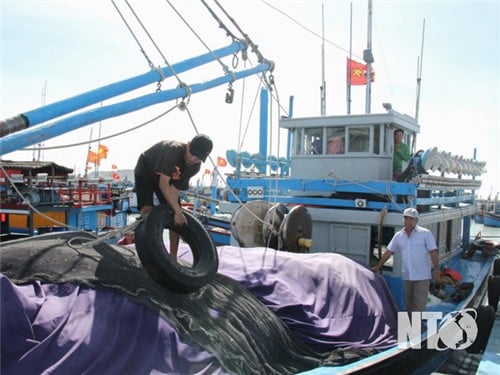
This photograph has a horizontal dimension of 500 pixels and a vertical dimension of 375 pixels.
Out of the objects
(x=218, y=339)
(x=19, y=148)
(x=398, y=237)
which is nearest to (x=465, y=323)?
(x=398, y=237)

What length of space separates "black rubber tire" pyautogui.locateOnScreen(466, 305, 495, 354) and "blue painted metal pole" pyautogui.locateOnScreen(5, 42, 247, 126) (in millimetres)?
5450

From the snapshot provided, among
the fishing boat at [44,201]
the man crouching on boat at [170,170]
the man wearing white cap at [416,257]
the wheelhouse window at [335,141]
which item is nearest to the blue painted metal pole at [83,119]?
the man crouching on boat at [170,170]

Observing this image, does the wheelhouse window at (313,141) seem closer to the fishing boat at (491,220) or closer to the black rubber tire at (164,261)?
the black rubber tire at (164,261)

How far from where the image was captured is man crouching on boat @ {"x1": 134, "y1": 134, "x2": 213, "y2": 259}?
4516 mm

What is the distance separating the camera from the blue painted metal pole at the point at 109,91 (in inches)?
178

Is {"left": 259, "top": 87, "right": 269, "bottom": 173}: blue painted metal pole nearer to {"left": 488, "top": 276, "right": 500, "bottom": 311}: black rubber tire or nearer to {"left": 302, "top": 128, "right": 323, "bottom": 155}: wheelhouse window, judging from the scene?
{"left": 302, "top": 128, "right": 323, "bottom": 155}: wheelhouse window

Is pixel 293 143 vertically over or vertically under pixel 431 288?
over

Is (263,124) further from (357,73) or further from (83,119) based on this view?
(83,119)

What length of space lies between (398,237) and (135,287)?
12.5 feet

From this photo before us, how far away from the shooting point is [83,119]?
4.94 m

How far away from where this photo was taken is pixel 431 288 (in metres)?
7.39

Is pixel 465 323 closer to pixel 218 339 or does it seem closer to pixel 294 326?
pixel 294 326

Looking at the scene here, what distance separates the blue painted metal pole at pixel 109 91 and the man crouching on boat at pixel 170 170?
92 centimetres

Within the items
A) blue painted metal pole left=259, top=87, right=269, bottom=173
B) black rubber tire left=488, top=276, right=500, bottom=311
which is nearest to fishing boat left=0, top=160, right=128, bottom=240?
blue painted metal pole left=259, top=87, right=269, bottom=173
